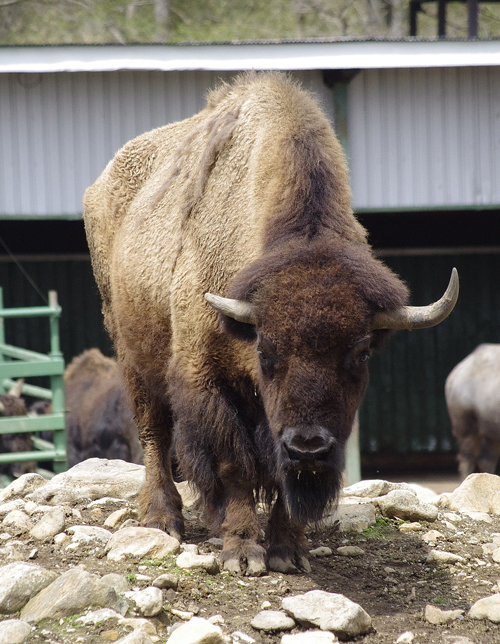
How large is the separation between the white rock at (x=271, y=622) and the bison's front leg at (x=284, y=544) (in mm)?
630

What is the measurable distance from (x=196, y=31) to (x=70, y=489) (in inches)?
925

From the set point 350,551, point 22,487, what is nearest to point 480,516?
point 350,551

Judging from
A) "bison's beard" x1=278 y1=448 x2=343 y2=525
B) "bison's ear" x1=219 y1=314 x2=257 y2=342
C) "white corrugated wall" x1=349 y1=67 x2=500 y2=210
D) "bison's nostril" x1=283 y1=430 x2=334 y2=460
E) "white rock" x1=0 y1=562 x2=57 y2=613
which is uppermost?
"white corrugated wall" x1=349 y1=67 x2=500 y2=210

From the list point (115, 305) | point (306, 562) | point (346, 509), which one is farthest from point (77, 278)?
point (306, 562)

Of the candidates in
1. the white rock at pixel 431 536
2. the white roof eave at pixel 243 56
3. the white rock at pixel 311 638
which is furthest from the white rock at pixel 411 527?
the white roof eave at pixel 243 56

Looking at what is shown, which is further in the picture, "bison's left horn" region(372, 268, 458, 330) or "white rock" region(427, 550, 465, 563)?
"white rock" region(427, 550, 465, 563)

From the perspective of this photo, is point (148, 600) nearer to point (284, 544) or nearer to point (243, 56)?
point (284, 544)

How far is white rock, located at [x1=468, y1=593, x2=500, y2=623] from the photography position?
11.9 ft

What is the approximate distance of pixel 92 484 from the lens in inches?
230

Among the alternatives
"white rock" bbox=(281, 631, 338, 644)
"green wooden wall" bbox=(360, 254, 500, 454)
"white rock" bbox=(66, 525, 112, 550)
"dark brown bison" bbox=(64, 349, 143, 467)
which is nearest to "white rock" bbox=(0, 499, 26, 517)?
"white rock" bbox=(66, 525, 112, 550)

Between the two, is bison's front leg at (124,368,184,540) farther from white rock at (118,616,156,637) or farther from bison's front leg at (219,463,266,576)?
white rock at (118,616,156,637)

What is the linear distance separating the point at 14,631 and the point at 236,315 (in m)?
1.66

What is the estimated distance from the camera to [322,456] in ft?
11.5

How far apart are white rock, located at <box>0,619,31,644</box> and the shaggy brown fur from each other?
1.14 meters
